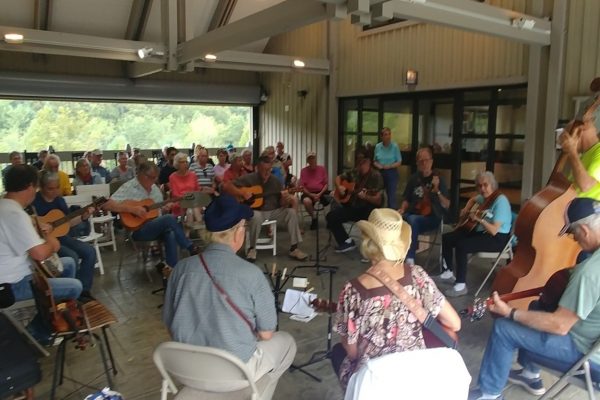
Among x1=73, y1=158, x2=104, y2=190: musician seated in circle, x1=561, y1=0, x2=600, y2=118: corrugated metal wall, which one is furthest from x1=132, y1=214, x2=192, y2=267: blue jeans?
x1=561, y1=0, x2=600, y2=118: corrugated metal wall

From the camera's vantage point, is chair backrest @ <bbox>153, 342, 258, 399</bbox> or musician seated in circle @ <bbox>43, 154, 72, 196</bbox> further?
musician seated in circle @ <bbox>43, 154, 72, 196</bbox>

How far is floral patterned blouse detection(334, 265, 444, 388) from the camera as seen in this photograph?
5.94ft

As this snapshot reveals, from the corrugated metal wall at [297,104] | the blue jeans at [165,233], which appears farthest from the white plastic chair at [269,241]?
the corrugated metal wall at [297,104]

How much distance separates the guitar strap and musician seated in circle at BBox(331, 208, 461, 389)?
12 millimetres

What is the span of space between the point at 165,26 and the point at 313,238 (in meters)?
3.48

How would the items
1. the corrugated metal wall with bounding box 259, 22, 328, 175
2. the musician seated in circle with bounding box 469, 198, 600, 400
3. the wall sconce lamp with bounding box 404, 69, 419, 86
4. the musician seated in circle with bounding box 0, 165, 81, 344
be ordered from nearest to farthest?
1. the musician seated in circle with bounding box 469, 198, 600, 400
2. the musician seated in circle with bounding box 0, 165, 81, 344
3. the wall sconce lamp with bounding box 404, 69, 419, 86
4. the corrugated metal wall with bounding box 259, 22, 328, 175

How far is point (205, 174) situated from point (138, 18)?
3.60 m

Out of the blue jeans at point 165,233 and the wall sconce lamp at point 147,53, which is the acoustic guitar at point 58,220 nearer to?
the blue jeans at point 165,233

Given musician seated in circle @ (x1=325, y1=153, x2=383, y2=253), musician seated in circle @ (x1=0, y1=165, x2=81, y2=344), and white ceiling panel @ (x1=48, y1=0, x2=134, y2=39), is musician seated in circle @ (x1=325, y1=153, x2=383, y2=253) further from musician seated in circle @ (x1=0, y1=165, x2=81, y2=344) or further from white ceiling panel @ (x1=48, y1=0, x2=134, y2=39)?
white ceiling panel @ (x1=48, y1=0, x2=134, y2=39)

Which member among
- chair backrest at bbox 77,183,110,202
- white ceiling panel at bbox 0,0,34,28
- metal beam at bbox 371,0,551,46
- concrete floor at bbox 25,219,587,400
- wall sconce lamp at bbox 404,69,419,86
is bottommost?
concrete floor at bbox 25,219,587,400

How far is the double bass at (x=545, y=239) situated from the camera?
9.50ft

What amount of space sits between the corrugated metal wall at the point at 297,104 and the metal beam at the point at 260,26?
3724 mm

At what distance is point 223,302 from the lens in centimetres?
183

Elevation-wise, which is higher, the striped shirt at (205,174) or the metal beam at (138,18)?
the metal beam at (138,18)
